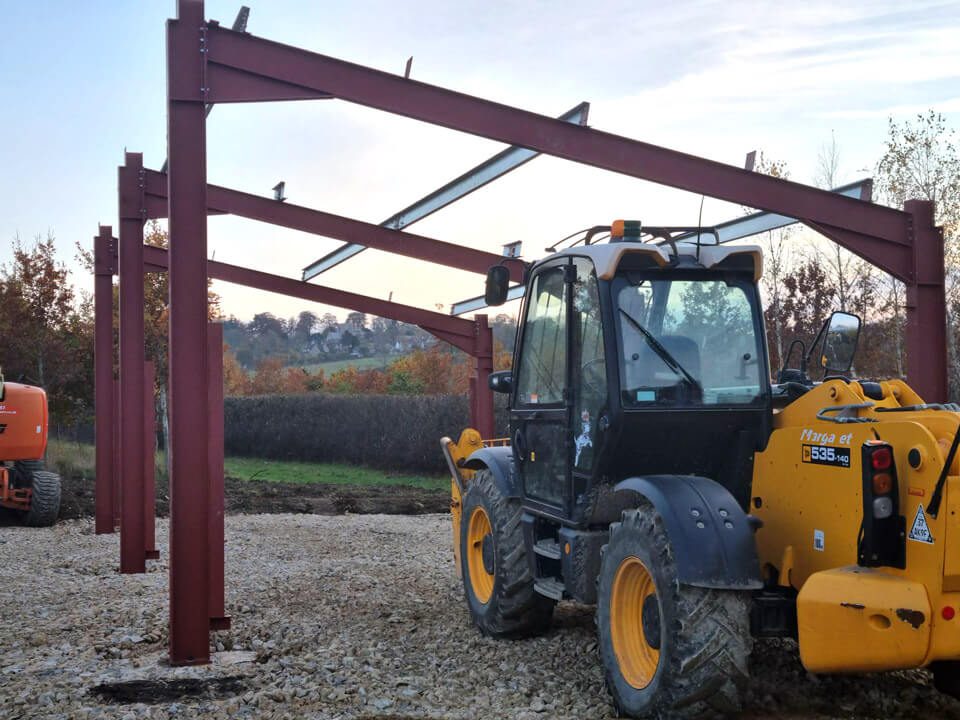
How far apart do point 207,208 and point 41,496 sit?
892 centimetres

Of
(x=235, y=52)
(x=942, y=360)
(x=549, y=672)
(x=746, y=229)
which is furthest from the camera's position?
(x=746, y=229)

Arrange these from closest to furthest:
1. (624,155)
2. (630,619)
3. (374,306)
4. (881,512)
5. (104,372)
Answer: (881,512), (630,619), (624,155), (104,372), (374,306)

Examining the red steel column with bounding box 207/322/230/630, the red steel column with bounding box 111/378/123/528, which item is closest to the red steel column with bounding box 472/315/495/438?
the red steel column with bounding box 111/378/123/528

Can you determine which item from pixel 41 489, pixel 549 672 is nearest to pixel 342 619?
pixel 549 672

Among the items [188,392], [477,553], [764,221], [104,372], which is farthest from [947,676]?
[104,372]

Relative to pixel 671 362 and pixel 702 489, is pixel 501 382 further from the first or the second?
pixel 702 489

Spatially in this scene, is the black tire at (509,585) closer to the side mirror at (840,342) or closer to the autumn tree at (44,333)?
the side mirror at (840,342)

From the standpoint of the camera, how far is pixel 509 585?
710 cm

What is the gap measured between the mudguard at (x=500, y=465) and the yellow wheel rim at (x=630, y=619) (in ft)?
6.26

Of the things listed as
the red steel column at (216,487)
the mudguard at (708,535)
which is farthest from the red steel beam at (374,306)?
the mudguard at (708,535)

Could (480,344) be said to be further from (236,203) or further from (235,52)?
(235,52)

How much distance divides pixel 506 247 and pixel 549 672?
23.1 ft

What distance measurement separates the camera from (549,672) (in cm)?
643

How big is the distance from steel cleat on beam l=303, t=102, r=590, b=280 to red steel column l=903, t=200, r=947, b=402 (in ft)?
9.80
